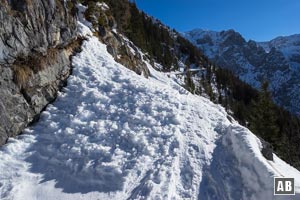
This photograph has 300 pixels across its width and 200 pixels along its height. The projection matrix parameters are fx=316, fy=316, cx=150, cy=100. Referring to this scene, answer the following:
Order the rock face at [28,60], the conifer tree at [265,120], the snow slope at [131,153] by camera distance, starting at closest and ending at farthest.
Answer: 1. the snow slope at [131,153]
2. the rock face at [28,60]
3. the conifer tree at [265,120]

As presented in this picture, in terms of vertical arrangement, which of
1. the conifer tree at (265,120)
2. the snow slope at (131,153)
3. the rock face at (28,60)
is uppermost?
the conifer tree at (265,120)

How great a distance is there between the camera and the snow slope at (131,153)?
36.3 ft

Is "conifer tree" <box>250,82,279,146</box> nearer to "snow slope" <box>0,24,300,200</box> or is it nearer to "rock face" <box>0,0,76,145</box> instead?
"snow slope" <box>0,24,300,200</box>

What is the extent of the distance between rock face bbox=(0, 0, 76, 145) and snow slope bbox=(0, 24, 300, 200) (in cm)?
66

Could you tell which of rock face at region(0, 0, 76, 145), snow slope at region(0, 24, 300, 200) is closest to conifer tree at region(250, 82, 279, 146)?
snow slope at region(0, 24, 300, 200)

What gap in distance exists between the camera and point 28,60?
15.6 metres

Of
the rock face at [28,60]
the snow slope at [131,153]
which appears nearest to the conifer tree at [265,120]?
the snow slope at [131,153]

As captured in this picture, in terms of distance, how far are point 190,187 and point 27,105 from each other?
8195mm

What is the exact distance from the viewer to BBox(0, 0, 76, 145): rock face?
44.9ft

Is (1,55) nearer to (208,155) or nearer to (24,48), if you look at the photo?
(24,48)

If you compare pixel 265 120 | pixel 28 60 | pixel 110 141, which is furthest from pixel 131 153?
pixel 265 120

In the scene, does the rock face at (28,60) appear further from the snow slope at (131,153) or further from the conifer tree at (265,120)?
the conifer tree at (265,120)

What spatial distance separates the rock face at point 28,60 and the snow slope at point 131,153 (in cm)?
66

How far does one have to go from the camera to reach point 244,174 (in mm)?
11891
